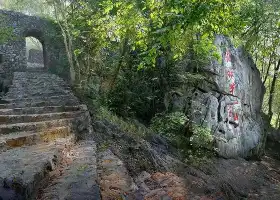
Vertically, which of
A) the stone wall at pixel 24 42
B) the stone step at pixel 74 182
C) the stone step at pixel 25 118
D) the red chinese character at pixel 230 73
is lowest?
the stone step at pixel 74 182

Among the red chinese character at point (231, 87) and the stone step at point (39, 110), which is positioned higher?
the red chinese character at point (231, 87)

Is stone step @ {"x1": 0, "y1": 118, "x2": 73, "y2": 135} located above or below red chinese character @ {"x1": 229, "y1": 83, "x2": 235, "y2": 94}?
below

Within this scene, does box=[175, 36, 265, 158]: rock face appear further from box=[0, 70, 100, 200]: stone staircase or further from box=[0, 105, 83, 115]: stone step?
box=[0, 70, 100, 200]: stone staircase

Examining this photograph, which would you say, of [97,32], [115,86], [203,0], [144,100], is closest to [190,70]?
[144,100]

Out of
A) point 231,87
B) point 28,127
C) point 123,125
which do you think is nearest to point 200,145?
point 123,125

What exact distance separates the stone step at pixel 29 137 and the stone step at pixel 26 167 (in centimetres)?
16

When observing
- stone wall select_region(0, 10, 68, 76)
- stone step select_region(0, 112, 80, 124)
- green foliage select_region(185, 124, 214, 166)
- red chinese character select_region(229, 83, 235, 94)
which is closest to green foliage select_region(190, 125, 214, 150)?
green foliage select_region(185, 124, 214, 166)

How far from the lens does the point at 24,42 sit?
51.5 feet

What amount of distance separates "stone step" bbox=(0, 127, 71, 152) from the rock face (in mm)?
6700

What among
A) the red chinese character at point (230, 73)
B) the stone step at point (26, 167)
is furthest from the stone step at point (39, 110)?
the red chinese character at point (230, 73)

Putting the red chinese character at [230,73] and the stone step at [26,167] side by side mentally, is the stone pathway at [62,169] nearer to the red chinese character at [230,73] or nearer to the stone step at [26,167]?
the stone step at [26,167]

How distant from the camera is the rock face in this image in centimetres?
1086

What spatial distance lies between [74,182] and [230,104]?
35.2 ft

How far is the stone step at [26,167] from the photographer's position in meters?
2.01
